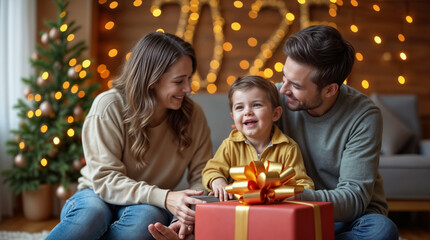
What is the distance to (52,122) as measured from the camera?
2.91 meters

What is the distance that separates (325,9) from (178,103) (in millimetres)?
2374

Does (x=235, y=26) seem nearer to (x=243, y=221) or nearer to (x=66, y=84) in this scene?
(x=66, y=84)

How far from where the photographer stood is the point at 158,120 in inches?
67.1

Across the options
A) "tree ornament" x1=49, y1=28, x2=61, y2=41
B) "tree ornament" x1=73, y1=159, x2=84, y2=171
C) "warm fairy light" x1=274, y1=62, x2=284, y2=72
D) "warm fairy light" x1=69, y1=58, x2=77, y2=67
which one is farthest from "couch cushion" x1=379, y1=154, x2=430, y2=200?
"tree ornament" x1=49, y1=28, x2=61, y2=41

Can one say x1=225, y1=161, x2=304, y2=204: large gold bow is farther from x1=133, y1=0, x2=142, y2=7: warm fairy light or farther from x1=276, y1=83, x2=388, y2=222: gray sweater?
x1=133, y1=0, x2=142, y2=7: warm fairy light

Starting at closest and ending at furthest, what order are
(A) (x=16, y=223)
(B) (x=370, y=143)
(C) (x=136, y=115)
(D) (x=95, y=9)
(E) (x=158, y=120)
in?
(B) (x=370, y=143)
(C) (x=136, y=115)
(E) (x=158, y=120)
(A) (x=16, y=223)
(D) (x=95, y=9)

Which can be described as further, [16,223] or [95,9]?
[95,9]

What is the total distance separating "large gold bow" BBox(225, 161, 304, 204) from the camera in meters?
1.08

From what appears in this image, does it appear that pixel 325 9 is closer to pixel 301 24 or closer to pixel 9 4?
pixel 301 24

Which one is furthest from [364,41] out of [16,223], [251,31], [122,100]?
[16,223]

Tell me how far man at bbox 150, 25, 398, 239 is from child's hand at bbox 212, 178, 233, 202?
0.63 feet

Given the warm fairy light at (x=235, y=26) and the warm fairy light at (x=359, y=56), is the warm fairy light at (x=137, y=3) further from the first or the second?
the warm fairy light at (x=359, y=56)

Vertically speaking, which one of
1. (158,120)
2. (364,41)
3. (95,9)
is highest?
(95,9)

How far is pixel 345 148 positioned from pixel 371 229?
302 mm
